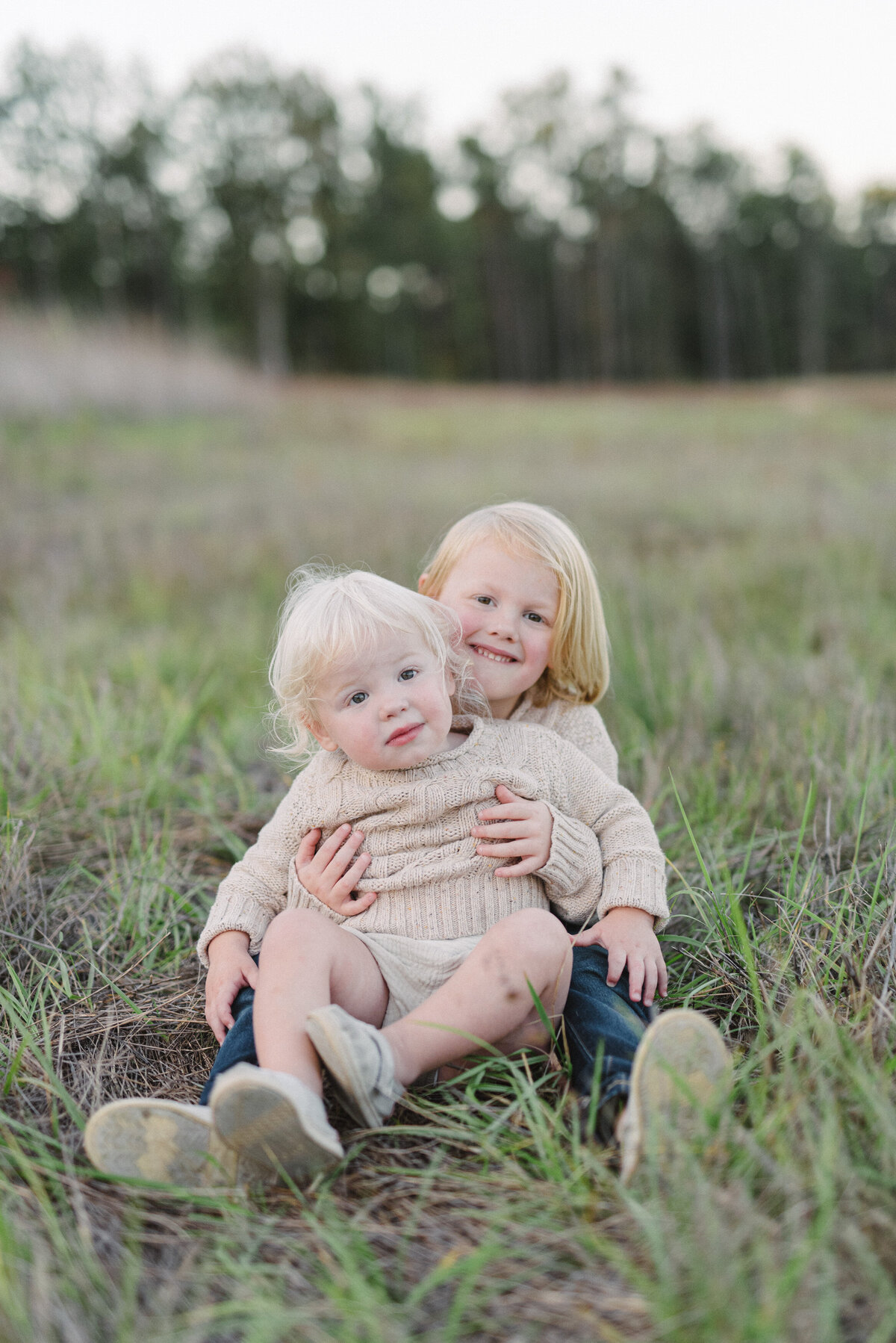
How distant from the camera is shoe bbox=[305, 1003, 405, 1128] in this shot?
125 centimetres

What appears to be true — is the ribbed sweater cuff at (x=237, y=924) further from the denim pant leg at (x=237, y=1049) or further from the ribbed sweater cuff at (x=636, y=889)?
the ribbed sweater cuff at (x=636, y=889)

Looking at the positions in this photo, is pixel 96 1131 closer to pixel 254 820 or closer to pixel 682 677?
pixel 254 820

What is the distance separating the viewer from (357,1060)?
125 cm

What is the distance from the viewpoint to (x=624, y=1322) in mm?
944

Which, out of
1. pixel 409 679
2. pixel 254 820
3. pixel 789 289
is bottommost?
pixel 254 820

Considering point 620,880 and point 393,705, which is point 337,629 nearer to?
point 393,705

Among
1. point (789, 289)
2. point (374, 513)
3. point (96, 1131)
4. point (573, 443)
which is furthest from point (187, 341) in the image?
point (789, 289)

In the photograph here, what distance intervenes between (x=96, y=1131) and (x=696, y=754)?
1853 millimetres

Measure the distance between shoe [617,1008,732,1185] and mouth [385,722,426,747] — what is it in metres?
0.62

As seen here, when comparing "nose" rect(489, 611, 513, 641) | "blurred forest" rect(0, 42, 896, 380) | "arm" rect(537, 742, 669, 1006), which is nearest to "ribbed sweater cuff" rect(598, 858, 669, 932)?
"arm" rect(537, 742, 669, 1006)

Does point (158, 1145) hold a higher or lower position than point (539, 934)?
lower

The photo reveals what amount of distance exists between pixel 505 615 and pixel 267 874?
2.30 ft

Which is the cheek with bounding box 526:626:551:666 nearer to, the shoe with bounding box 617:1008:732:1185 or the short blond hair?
the short blond hair

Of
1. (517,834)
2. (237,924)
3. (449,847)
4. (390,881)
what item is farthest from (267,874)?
(517,834)
